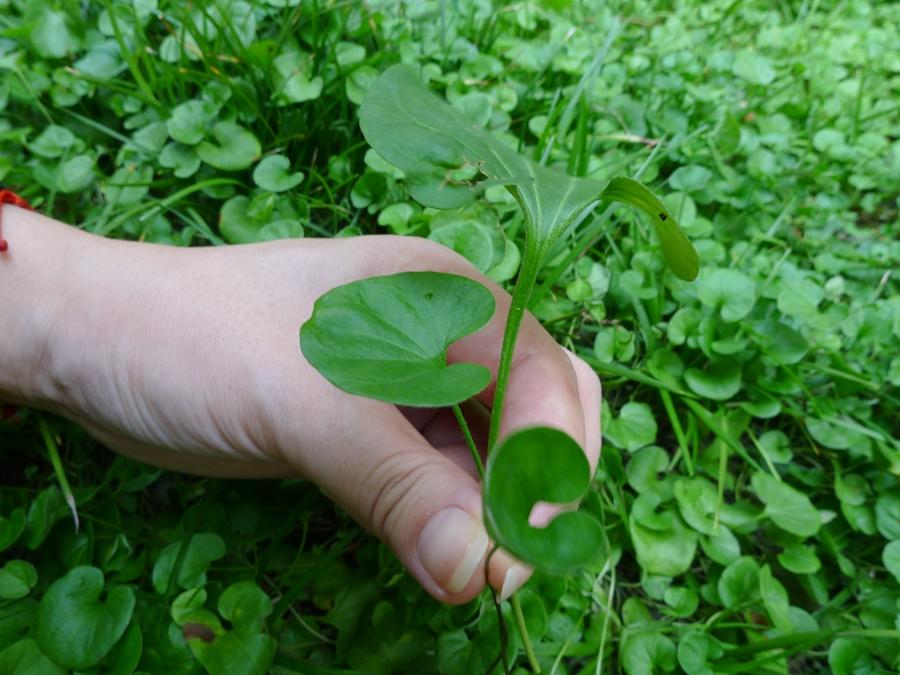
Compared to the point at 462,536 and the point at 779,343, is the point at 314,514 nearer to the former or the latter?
the point at 462,536

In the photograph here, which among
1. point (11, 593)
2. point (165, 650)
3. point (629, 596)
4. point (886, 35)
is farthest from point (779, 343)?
point (886, 35)

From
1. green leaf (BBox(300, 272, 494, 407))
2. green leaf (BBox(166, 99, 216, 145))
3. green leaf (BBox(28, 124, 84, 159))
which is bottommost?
green leaf (BBox(28, 124, 84, 159))

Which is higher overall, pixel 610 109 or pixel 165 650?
pixel 610 109

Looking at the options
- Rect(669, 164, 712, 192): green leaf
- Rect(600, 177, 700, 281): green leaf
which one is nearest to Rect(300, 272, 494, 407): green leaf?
Rect(600, 177, 700, 281): green leaf

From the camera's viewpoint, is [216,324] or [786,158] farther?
[786,158]

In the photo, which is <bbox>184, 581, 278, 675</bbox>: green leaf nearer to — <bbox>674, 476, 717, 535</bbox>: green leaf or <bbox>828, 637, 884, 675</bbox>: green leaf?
<bbox>674, 476, 717, 535</bbox>: green leaf

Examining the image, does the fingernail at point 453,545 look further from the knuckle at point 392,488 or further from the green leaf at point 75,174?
the green leaf at point 75,174

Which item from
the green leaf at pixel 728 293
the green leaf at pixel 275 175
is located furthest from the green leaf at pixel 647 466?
the green leaf at pixel 275 175
